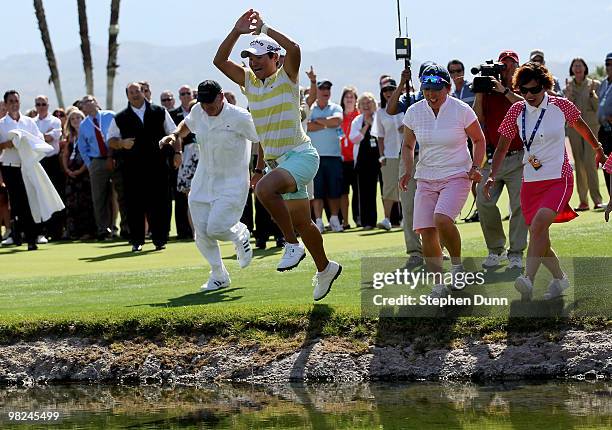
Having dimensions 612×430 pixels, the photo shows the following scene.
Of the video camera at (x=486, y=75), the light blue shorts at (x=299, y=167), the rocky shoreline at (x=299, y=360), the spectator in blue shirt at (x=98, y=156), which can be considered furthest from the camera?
the spectator in blue shirt at (x=98, y=156)

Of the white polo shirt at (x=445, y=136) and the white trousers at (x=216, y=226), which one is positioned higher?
the white polo shirt at (x=445, y=136)

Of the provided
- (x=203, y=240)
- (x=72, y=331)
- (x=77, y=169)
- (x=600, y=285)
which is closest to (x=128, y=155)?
(x=77, y=169)

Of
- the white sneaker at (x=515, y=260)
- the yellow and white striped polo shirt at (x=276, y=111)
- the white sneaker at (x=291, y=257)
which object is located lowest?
the white sneaker at (x=515, y=260)

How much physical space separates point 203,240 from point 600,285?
13.4 feet

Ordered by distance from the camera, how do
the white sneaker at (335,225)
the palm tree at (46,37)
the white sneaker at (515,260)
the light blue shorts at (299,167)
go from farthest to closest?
the palm tree at (46,37) → the white sneaker at (335,225) → the white sneaker at (515,260) → the light blue shorts at (299,167)

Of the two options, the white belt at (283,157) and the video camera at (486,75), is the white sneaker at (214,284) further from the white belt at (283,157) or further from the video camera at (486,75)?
the video camera at (486,75)

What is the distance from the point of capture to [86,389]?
1203cm

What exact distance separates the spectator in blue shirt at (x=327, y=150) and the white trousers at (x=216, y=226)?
7798 millimetres

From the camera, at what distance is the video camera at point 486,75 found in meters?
13.8

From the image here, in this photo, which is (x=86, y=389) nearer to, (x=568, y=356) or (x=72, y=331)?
(x=72, y=331)

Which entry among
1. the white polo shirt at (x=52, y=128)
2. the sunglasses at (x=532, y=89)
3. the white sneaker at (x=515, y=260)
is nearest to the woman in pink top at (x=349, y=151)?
the white polo shirt at (x=52, y=128)

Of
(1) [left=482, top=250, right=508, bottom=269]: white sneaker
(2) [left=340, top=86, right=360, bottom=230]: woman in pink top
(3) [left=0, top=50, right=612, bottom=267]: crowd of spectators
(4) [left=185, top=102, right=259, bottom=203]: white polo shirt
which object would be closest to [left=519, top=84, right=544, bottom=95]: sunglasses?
(1) [left=482, top=250, right=508, bottom=269]: white sneaker

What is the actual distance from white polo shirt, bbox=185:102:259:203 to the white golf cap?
2.08 meters

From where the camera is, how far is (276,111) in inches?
487
